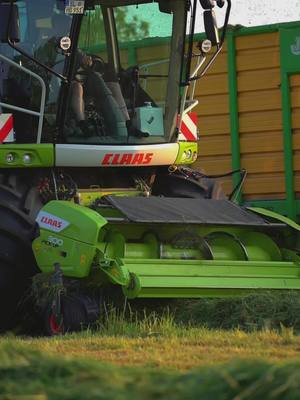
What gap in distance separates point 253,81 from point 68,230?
406 cm

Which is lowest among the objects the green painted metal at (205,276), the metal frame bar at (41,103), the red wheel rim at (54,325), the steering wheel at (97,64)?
the red wheel rim at (54,325)

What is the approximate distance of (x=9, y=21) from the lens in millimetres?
6922

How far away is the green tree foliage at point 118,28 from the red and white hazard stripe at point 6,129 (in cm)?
86

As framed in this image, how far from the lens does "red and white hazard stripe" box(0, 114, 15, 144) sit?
24.2ft

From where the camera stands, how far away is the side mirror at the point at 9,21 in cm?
690

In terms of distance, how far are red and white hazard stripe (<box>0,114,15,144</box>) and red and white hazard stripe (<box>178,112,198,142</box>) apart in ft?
5.34

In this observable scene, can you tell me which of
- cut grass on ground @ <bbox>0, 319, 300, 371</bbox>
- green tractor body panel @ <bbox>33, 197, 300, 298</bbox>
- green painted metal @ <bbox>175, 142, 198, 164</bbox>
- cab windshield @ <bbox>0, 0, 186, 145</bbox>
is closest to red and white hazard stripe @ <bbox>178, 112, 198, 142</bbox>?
green painted metal @ <bbox>175, 142, 198, 164</bbox>

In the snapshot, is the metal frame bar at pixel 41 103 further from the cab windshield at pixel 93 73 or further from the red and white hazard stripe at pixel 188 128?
the red and white hazard stripe at pixel 188 128

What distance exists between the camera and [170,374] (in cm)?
354

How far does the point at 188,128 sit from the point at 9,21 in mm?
2137

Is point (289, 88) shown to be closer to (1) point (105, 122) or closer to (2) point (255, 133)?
(2) point (255, 133)

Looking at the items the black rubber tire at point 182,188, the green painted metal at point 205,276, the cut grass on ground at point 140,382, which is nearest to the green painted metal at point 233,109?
the black rubber tire at point 182,188

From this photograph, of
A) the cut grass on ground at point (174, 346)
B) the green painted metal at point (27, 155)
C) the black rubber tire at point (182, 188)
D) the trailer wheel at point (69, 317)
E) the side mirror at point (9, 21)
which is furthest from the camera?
the black rubber tire at point (182, 188)

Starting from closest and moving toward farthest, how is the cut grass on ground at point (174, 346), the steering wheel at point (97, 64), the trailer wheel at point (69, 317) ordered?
the cut grass on ground at point (174, 346) < the trailer wheel at point (69, 317) < the steering wheel at point (97, 64)
